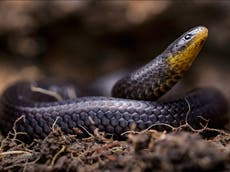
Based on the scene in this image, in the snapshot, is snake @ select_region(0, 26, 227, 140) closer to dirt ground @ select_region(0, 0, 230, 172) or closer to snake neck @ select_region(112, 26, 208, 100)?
snake neck @ select_region(112, 26, 208, 100)

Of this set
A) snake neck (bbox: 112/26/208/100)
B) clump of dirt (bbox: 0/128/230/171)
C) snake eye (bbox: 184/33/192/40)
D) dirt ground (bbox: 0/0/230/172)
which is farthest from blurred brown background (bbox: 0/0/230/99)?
clump of dirt (bbox: 0/128/230/171)

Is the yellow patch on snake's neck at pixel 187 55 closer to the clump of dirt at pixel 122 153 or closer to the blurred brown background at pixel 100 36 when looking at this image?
the clump of dirt at pixel 122 153

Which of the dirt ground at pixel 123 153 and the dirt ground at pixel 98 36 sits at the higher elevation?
the dirt ground at pixel 98 36

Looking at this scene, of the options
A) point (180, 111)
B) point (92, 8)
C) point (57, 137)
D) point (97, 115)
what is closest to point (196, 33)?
point (180, 111)

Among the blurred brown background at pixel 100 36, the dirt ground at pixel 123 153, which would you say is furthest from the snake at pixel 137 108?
the blurred brown background at pixel 100 36

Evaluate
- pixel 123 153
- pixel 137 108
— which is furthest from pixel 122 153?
pixel 137 108

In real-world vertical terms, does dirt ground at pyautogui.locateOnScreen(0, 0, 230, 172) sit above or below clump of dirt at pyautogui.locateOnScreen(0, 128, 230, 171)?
above

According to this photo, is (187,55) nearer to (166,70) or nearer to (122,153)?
(166,70)
